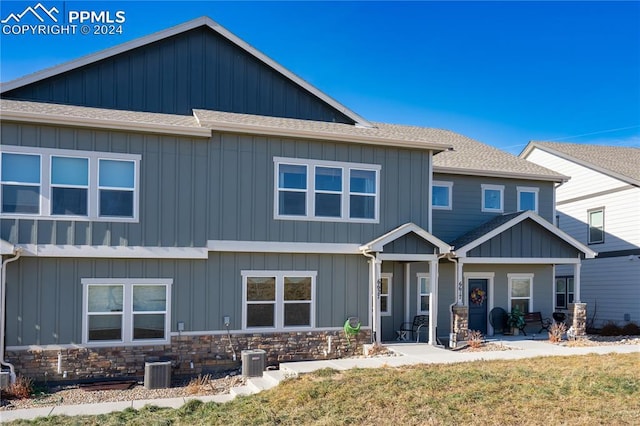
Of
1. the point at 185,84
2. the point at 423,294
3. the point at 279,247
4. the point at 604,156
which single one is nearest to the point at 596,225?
the point at 604,156

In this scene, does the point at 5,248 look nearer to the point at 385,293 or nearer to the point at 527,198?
the point at 385,293

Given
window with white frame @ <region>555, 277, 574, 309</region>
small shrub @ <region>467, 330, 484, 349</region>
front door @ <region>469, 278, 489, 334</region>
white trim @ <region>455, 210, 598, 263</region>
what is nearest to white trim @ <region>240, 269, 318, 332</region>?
small shrub @ <region>467, 330, 484, 349</region>

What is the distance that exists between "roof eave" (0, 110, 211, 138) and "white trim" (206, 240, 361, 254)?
2.60 meters

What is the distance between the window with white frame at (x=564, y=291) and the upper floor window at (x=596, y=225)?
70.9 inches

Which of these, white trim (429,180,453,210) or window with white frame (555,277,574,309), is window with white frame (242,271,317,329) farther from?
window with white frame (555,277,574,309)

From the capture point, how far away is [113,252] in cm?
1262

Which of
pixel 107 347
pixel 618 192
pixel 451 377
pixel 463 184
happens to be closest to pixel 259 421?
pixel 451 377

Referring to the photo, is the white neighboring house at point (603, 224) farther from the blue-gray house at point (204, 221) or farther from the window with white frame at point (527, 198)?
the blue-gray house at point (204, 221)

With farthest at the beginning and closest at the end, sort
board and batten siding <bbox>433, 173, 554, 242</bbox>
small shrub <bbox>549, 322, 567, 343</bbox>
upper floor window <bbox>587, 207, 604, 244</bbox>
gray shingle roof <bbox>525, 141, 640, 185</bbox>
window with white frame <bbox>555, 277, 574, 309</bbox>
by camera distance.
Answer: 1. window with white frame <bbox>555, 277, 574, 309</bbox>
2. upper floor window <bbox>587, 207, 604, 244</bbox>
3. gray shingle roof <bbox>525, 141, 640, 185</bbox>
4. board and batten siding <bbox>433, 173, 554, 242</bbox>
5. small shrub <bbox>549, 322, 567, 343</bbox>

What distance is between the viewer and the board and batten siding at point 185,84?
14.1 metres

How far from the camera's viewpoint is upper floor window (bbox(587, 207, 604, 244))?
70.2 feet

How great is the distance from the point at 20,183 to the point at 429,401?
9451 millimetres

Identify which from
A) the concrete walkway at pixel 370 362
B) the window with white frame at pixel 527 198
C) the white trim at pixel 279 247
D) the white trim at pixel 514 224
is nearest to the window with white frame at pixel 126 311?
the white trim at pixel 279 247

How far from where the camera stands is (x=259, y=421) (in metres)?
8.55
